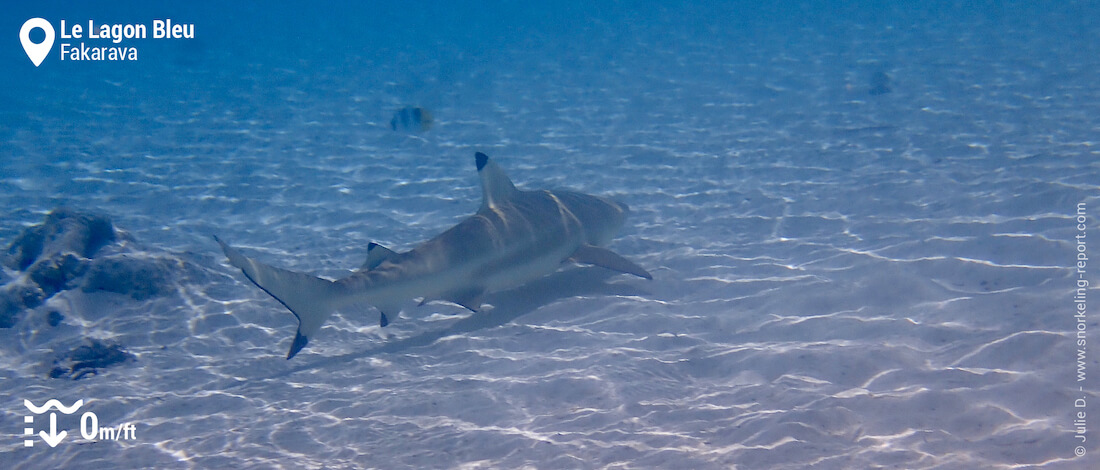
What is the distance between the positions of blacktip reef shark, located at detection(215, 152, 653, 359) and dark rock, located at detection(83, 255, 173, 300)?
3.02 m

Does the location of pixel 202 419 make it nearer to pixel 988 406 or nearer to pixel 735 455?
pixel 735 455

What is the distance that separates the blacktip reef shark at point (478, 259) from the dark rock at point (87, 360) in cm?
230

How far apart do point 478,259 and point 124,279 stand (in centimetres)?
437

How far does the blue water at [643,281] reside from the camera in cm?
443

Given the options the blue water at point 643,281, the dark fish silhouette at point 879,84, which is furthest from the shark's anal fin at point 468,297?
the dark fish silhouette at point 879,84

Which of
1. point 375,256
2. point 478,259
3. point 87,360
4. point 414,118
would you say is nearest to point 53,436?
point 87,360

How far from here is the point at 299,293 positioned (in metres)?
5.11

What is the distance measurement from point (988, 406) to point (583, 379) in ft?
9.15

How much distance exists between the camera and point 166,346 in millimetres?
6539

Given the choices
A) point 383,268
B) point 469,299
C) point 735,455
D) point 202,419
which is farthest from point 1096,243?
point 202,419

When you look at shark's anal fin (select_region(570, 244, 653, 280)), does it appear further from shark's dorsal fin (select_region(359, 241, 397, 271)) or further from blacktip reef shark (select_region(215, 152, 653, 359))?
shark's dorsal fin (select_region(359, 241, 397, 271))

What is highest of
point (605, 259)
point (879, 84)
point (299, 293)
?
point (879, 84)

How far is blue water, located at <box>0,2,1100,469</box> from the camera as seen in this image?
4430 mm

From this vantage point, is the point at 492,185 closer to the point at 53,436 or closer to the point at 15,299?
the point at 53,436
